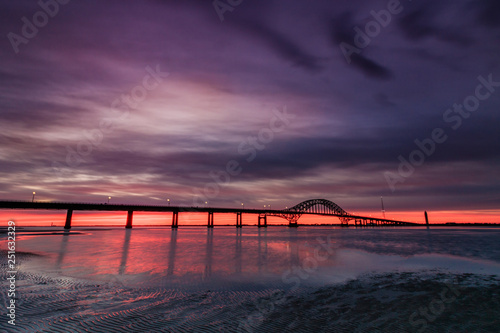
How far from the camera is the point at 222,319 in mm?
7133

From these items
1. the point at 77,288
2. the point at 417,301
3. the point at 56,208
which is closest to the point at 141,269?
the point at 77,288

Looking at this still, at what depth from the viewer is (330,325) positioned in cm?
675

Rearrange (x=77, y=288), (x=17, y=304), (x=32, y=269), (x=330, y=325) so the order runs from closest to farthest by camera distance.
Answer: (x=330, y=325) → (x=17, y=304) → (x=77, y=288) → (x=32, y=269)

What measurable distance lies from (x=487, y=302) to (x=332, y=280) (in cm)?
594

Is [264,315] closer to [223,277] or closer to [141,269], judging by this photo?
[223,277]

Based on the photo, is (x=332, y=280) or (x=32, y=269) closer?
(x=332, y=280)

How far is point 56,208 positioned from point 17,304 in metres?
128

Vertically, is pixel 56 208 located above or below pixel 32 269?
above

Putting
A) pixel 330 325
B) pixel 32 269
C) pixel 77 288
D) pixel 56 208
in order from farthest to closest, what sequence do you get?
1. pixel 56 208
2. pixel 32 269
3. pixel 77 288
4. pixel 330 325

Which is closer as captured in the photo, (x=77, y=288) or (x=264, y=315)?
(x=264, y=315)

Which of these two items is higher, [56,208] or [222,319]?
[56,208]

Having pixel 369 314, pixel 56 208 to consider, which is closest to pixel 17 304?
pixel 369 314

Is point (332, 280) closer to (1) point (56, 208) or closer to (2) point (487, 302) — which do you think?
(2) point (487, 302)

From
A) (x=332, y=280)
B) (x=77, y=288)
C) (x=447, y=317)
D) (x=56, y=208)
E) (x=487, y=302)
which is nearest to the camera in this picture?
(x=447, y=317)
